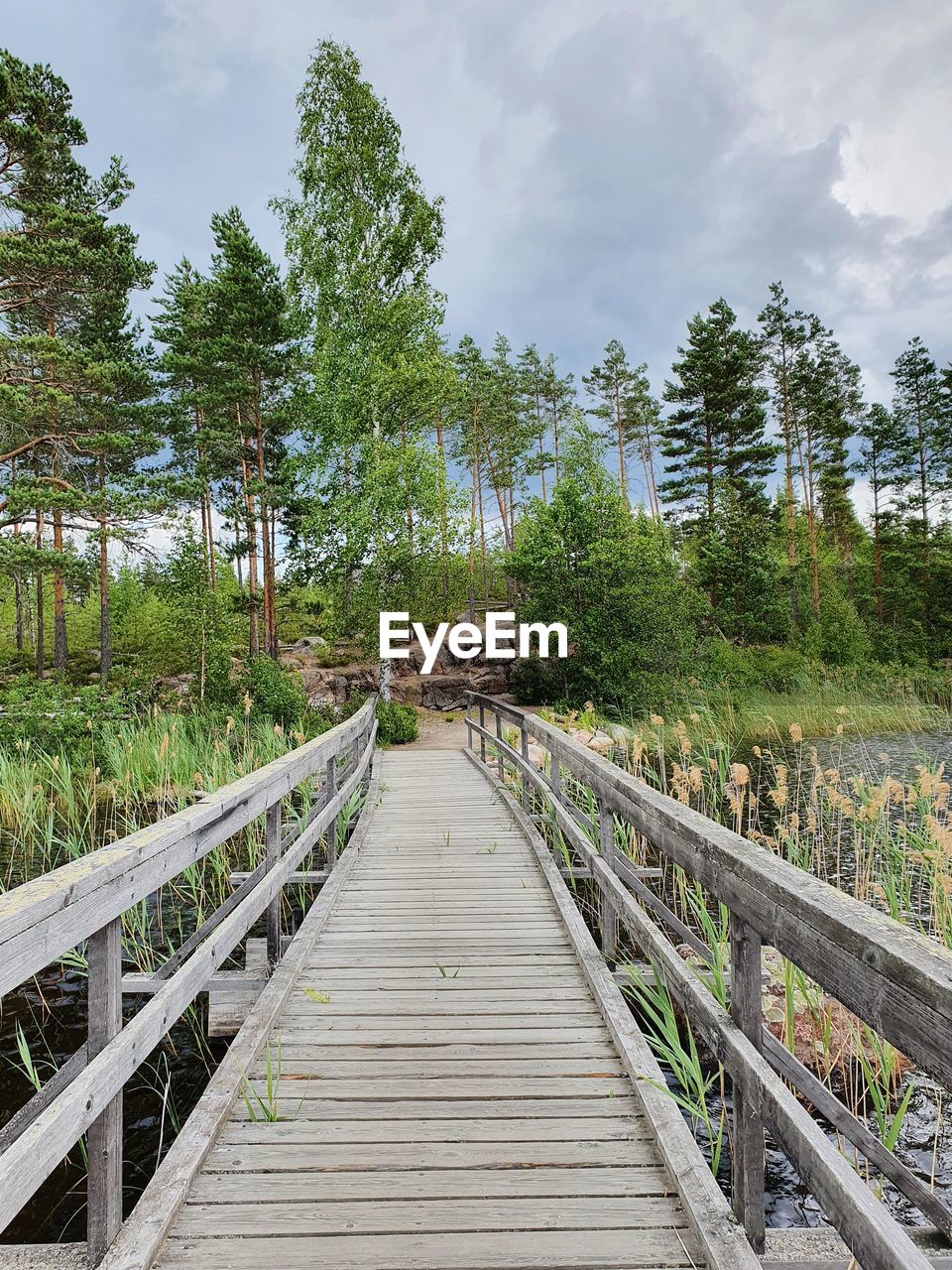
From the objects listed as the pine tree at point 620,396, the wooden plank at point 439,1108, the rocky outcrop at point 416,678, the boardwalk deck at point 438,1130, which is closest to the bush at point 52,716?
the rocky outcrop at point 416,678

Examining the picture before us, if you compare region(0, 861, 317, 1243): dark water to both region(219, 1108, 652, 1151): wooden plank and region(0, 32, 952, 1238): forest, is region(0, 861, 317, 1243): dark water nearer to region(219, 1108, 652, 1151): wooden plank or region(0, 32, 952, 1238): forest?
region(0, 32, 952, 1238): forest

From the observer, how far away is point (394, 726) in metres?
14.4

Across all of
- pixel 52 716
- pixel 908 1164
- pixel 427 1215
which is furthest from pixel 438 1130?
pixel 52 716

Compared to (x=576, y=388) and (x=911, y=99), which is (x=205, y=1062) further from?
(x=576, y=388)

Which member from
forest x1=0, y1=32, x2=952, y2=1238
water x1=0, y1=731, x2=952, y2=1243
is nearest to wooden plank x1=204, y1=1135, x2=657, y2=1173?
water x1=0, y1=731, x2=952, y2=1243

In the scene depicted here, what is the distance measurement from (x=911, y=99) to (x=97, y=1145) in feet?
63.2

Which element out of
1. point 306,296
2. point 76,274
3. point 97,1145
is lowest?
point 97,1145

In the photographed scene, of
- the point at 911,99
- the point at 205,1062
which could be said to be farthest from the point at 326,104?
the point at 205,1062

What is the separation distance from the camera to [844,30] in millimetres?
12008

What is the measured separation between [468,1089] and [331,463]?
15414mm

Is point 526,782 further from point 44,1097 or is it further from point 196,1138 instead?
point 44,1097

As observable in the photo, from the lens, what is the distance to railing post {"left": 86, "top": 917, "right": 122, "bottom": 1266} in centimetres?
150

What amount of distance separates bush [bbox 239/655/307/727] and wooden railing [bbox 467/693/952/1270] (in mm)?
10370

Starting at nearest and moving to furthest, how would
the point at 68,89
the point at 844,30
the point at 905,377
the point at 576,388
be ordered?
the point at 844,30
the point at 68,89
the point at 905,377
the point at 576,388
